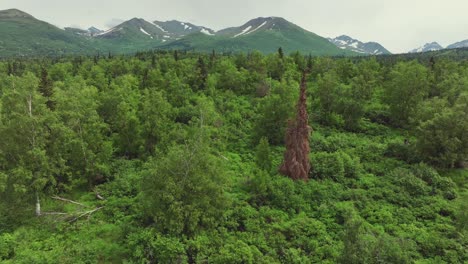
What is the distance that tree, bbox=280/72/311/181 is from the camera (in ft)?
110

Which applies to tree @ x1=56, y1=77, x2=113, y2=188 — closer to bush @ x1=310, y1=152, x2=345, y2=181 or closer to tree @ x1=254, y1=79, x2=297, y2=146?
tree @ x1=254, y1=79, x2=297, y2=146

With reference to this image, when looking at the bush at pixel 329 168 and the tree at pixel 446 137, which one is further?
the tree at pixel 446 137

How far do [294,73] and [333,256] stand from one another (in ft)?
186

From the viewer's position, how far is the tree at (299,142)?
33.5 meters

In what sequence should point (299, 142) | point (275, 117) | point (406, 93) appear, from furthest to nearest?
point (406, 93), point (275, 117), point (299, 142)

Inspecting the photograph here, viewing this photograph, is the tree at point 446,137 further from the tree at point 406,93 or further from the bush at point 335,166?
the tree at point 406,93

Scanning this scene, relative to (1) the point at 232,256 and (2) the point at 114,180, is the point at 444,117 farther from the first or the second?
(2) the point at 114,180

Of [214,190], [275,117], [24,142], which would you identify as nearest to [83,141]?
[24,142]

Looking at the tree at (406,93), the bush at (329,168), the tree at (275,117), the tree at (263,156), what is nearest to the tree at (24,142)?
the tree at (263,156)

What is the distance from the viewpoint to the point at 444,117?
36062 millimetres

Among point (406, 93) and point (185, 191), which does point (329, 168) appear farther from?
point (406, 93)

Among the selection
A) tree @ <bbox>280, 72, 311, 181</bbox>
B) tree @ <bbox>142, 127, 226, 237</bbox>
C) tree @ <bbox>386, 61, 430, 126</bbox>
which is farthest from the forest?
tree @ <bbox>386, 61, 430, 126</bbox>

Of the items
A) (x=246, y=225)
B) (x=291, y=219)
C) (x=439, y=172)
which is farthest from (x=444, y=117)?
(x=246, y=225)

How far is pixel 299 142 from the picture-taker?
110 ft
